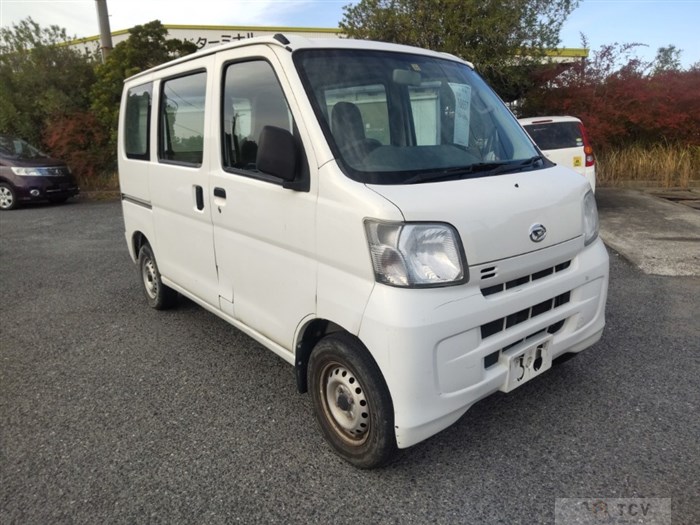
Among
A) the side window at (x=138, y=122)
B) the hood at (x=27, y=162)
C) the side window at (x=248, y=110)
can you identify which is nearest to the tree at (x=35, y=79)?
the hood at (x=27, y=162)

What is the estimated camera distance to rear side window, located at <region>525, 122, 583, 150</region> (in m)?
8.75

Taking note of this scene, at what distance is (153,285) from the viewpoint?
473cm

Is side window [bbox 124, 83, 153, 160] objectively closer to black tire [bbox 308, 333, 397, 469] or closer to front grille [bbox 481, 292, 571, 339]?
black tire [bbox 308, 333, 397, 469]

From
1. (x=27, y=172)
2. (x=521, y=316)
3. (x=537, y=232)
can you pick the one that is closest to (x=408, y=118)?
(x=537, y=232)

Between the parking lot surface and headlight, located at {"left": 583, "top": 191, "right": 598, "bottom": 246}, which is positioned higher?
headlight, located at {"left": 583, "top": 191, "right": 598, "bottom": 246}

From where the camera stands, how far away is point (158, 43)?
13.2 meters

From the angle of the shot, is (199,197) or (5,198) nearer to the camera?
(199,197)

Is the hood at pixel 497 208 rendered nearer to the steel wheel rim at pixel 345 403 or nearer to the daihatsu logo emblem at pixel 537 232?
the daihatsu logo emblem at pixel 537 232

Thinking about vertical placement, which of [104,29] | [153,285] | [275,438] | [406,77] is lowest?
[275,438]

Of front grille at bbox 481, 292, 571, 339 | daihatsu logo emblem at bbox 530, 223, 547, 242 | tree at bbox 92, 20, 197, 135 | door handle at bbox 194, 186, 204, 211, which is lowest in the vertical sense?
front grille at bbox 481, 292, 571, 339

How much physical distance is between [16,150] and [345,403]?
40.4 ft

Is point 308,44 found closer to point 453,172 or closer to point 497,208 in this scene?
point 453,172

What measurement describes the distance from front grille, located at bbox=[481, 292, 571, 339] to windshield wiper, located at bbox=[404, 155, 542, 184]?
0.69 metres

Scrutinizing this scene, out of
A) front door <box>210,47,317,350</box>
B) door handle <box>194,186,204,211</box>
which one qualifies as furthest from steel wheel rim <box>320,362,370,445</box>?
door handle <box>194,186,204,211</box>
